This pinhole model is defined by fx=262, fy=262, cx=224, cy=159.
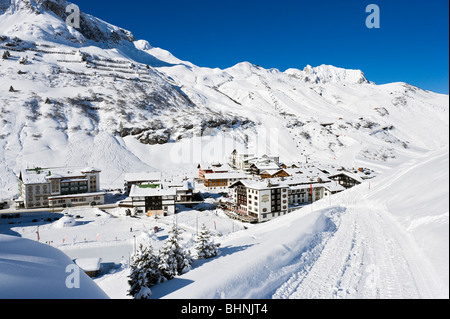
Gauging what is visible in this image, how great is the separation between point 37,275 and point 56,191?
150 feet

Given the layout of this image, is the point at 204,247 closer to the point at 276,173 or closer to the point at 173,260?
the point at 173,260

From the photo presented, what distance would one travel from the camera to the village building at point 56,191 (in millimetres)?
45812

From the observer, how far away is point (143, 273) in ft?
52.1

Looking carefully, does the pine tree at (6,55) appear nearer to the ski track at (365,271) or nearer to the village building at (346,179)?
the village building at (346,179)

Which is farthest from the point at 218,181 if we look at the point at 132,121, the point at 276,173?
the point at 132,121

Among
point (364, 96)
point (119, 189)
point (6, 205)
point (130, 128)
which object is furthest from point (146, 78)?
point (364, 96)

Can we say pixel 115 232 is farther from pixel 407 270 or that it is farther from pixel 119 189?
pixel 407 270

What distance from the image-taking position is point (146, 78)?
132 meters

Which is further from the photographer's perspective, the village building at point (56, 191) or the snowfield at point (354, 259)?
the village building at point (56, 191)

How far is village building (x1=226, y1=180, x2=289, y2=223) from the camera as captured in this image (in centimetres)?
3891

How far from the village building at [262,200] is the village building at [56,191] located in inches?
1049

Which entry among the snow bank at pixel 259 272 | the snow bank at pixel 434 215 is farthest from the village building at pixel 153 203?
the snow bank at pixel 434 215

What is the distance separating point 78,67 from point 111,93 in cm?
3043

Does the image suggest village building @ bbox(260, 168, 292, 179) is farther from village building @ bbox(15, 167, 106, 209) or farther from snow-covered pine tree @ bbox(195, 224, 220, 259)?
snow-covered pine tree @ bbox(195, 224, 220, 259)
